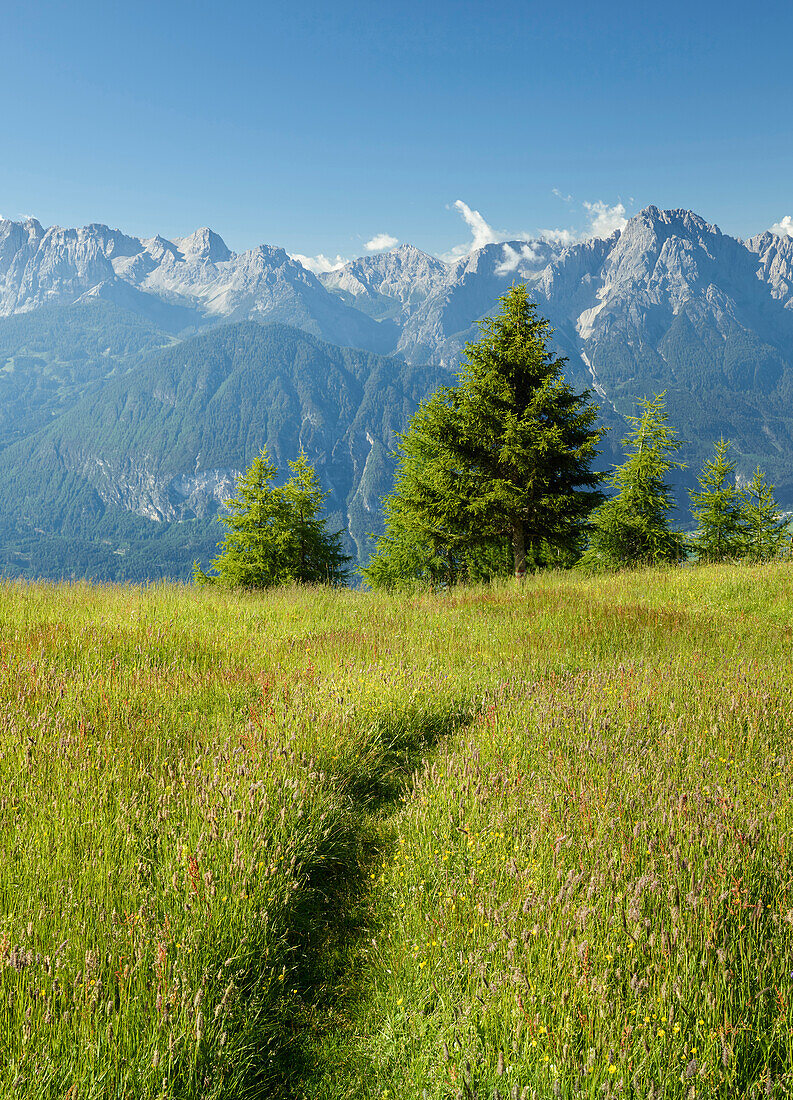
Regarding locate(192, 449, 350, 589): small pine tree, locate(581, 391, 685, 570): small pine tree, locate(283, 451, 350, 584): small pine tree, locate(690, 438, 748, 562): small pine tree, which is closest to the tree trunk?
locate(581, 391, 685, 570): small pine tree

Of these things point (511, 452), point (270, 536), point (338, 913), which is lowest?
point (338, 913)

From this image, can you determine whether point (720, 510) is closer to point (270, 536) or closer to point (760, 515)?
point (760, 515)

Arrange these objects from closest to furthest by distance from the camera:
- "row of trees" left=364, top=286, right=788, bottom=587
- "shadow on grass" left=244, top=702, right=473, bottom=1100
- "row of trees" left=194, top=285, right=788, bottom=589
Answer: "shadow on grass" left=244, top=702, right=473, bottom=1100 → "row of trees" left=364, top=286, right=788, bottom=587 → "row of trees" left=194, top=285, right=788, bottom=589

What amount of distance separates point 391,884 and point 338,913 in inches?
13.1

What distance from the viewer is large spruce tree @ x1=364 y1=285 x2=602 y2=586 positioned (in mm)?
17531

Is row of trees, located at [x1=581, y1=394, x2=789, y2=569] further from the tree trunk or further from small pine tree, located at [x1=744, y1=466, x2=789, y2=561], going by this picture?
the tree trunk

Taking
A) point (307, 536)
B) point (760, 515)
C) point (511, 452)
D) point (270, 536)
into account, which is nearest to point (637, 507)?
point (760, 515)

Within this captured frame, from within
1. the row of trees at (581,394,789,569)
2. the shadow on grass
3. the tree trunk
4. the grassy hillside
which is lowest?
the shadow on grass

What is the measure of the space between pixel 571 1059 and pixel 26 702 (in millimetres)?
4513

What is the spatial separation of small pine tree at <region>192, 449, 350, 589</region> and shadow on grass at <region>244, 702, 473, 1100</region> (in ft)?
74.5

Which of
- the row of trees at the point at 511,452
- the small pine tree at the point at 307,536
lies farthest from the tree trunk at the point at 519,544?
the small pine tree at the point at 307,536

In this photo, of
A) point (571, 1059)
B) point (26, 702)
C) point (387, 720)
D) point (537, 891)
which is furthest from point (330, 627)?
point (571, 1059)

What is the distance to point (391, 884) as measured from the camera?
307cm

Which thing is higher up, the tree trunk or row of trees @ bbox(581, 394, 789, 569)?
row of trees @ bbox(581, 394, 789, 569)
